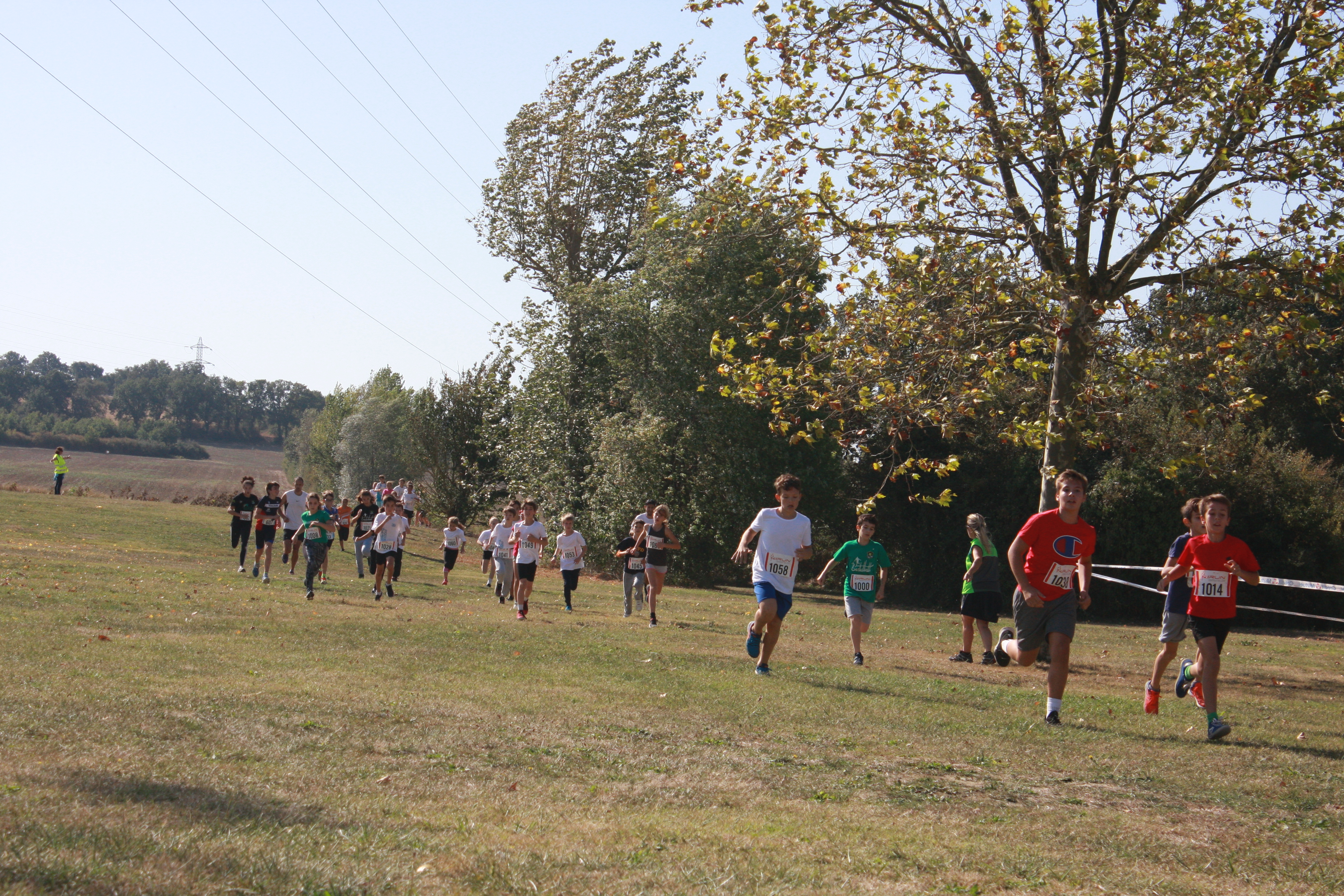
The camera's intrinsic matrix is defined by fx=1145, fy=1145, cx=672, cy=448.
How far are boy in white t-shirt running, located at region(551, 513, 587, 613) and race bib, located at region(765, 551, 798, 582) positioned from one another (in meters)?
8.22

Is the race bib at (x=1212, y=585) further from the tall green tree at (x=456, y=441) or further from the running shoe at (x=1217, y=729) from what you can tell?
the tall green tree at (x=456, y=441)

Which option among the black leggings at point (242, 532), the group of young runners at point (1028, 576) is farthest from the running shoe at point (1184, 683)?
the black leggings at point (242, 532)

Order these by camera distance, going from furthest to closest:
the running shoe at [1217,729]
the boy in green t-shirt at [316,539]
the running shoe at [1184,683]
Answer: the boy in green t-shirt at [316,539] → the running shoe at [1184,683] → the running shoe at [1217,729]

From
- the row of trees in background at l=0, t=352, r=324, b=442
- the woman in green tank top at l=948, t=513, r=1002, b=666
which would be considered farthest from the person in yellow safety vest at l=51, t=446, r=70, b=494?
the row of trees in background at l=0, t=352, r=324, b=442

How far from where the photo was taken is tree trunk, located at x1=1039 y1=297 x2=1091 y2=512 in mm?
13000

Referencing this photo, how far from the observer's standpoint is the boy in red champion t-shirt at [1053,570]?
9352 millimetres

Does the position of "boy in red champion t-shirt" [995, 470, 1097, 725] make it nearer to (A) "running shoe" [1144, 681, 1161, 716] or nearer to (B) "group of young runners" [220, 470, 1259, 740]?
(B) "group of young runners" [220, 470, 1259, 740]

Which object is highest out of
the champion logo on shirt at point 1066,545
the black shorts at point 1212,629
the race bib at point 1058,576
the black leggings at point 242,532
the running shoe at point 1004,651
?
the champion logo on shirt at point 1066,545

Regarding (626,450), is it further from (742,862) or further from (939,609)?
(742,862)

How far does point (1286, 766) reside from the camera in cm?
828

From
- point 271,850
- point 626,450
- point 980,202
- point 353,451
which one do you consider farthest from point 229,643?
→ point 353,451

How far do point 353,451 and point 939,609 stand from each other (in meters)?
56.2

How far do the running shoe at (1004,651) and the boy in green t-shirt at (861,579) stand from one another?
8.88 ft

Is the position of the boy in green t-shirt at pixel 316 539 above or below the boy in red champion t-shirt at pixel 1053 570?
below
